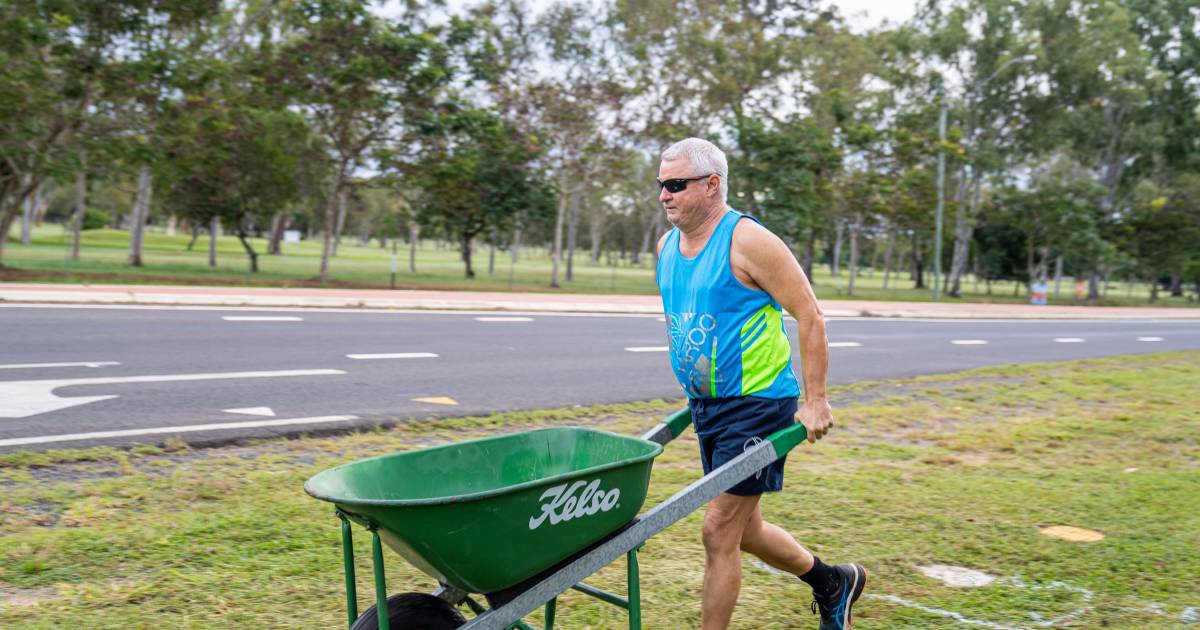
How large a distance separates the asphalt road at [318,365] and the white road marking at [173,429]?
13 mm

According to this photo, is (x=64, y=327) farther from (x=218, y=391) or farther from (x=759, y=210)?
(x=759, y=210)

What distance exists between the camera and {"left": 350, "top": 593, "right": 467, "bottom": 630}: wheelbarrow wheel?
2637mm

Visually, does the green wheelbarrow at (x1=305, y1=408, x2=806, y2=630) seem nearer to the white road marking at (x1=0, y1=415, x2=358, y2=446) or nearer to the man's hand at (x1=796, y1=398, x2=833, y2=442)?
the man's hand at (x1=796, y1=398, x2=833, y2=442)

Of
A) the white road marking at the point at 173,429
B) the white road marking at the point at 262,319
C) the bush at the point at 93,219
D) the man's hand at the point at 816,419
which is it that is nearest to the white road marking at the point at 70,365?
the white road marking at the point at 173,429

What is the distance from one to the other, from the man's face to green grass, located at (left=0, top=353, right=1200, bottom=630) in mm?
1598

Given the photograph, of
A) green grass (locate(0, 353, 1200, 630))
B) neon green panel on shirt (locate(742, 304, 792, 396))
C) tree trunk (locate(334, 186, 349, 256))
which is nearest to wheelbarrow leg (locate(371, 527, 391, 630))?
green grass (locate(0, 353, 1200, 630))

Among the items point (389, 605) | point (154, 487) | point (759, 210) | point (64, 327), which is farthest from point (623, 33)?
point (389, 605)

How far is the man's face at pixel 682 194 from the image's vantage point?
3.02 meters

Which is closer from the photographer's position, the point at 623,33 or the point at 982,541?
the point at 982,541

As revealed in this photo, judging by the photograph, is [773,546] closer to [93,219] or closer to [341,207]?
[341,207]

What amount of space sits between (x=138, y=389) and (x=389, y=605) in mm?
6073

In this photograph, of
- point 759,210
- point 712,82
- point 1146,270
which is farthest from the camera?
point 1146,270

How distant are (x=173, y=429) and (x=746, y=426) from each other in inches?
188

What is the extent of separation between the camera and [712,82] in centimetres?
3231
